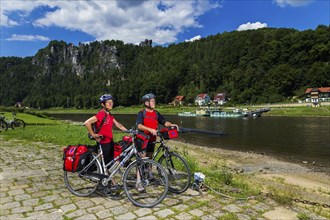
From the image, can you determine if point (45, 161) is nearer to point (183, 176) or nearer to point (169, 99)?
point (183, 176)

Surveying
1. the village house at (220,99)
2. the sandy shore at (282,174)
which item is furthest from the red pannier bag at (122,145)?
the village house at (220,99)

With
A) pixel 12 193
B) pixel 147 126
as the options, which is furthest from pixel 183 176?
pixel 12 193

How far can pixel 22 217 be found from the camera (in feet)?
18.0

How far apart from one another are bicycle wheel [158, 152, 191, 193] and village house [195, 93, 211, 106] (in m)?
136

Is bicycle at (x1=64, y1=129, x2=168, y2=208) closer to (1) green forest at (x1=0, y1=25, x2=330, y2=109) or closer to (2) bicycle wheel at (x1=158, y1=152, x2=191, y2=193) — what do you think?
(2) bicycle wheel at (x1=158, y1=152, x2=191, y2=193)

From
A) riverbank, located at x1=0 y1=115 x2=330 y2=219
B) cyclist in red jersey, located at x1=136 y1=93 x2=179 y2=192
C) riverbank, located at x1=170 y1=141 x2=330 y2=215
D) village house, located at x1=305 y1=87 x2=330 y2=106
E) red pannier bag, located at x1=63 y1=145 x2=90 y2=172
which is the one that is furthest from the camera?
village house, located at x1=305 y1=87 x2=330 y2=106

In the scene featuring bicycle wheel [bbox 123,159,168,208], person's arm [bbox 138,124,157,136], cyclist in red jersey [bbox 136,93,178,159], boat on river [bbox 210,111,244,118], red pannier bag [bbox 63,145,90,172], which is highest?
cyclist in red jersey [bbox 136,93,178,159]

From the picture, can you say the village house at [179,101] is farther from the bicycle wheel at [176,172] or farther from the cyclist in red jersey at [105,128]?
the cyclist in red jersey at [105,128]

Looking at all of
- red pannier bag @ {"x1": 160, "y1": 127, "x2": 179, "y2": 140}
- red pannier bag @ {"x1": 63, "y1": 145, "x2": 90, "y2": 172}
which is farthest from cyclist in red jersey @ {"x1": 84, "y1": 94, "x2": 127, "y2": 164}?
red pannier bag @ {"x1": 160, "y1": 127, "x2": 179, "y2": 140}

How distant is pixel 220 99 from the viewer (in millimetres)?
138625

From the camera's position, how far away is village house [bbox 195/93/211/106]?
471 feet

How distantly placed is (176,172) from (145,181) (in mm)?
961

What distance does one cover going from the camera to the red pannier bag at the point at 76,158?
628cm

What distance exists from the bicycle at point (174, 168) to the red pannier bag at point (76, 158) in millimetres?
1736
